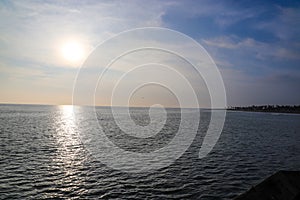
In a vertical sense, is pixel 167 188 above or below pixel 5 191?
below

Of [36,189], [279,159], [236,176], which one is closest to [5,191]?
[36,189]

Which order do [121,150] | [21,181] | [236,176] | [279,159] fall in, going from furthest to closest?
Result: [121,150] → [279,159] → [236,176] → [21,181]

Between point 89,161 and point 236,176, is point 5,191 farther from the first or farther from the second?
point 236,176

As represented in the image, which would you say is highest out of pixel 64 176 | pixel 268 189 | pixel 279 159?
pixel 268 189

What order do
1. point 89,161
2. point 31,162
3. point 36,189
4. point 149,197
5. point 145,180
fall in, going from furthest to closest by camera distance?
point 89,161, point 31,162, point 145,180, point 36,189, point 149,197

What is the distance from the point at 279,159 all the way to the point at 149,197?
77.7 ft

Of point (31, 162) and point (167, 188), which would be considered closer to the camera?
point (167, 188)

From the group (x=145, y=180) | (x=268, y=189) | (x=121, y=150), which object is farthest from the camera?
(x=121, y=150)

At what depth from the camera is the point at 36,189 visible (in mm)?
18141

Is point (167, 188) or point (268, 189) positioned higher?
point (268, 189)

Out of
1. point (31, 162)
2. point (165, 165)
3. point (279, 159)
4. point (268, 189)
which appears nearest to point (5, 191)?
point (31, 162)

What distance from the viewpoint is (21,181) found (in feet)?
65.1

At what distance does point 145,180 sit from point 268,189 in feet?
43.0

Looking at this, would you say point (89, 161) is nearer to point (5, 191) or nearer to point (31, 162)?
point (31, 162)
